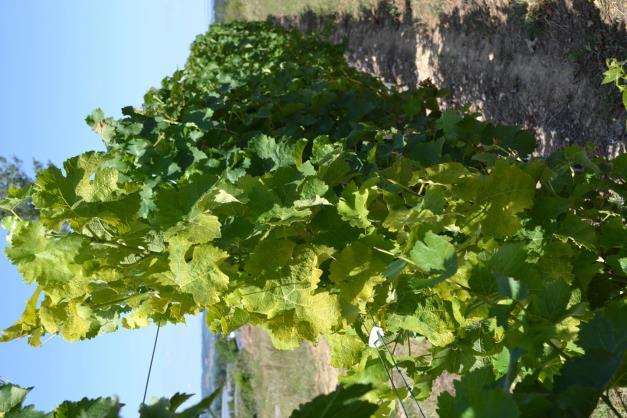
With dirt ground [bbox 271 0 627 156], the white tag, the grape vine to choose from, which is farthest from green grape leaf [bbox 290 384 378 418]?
dirt ground [bbox 271 0 627 156]

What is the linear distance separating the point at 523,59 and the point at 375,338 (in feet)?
12.8

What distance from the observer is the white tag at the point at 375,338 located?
78.9 inches

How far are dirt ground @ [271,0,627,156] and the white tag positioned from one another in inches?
104

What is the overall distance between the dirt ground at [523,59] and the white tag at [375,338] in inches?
104

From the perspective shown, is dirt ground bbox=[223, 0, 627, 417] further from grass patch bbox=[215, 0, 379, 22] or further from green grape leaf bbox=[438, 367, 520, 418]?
green grape leaf bbox=[438, 367, 520, 418]

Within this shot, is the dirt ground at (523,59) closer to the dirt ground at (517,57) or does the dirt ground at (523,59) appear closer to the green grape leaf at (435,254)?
the dirt ground at (517,57)

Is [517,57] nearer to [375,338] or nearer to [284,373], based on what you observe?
[375,338]

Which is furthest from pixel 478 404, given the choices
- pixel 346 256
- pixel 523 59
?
pixel 523 59

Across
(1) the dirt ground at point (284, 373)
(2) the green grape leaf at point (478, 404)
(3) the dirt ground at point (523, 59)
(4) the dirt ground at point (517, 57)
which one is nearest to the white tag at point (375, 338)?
(2) the green grape leaf at point (478, 404)

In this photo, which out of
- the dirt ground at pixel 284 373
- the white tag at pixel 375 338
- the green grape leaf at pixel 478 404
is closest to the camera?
the green grape leaf at pixel 478 404

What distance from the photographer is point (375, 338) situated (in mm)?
2098

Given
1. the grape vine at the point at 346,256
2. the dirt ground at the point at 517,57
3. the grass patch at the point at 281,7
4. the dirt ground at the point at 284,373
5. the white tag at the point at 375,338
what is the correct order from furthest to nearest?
the dirt ground at the point at 284,373
the grass patch at the point at 281,7
the dirt ground at the point at 517,57
the white tag at the point at 375,338
the grape vine at the point at 346,256

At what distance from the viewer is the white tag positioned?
6.58ft

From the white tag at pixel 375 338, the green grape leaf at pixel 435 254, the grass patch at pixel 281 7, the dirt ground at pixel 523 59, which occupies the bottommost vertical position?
the green grape leaf at pixel 435 254
